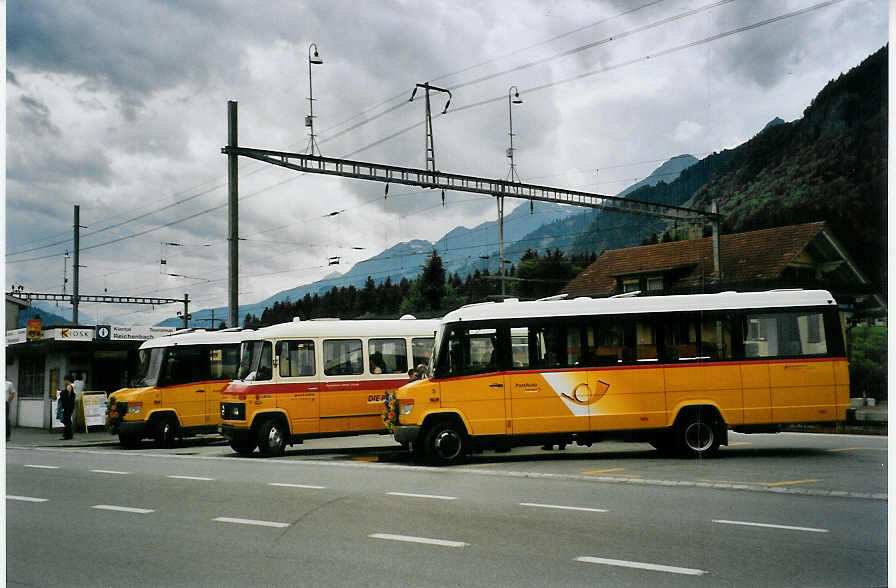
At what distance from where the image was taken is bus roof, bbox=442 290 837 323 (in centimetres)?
1371

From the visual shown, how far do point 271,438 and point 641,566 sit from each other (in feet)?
37.4

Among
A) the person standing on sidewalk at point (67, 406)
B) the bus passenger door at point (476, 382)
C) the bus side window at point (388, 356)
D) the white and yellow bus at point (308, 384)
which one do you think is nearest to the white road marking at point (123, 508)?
the bus passenger door at point (476, 382)

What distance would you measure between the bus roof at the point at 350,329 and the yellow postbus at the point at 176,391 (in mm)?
4024

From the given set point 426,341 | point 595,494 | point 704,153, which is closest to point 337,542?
point 595,494

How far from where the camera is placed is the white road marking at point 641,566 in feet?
21.7

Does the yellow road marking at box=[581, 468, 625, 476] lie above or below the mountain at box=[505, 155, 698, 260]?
below

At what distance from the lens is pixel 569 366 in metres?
14.2

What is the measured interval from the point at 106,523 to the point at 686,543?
5.15 metres

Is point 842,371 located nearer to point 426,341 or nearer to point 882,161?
point 882,161

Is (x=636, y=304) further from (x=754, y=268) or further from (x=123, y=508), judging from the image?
(x=123, y=508)

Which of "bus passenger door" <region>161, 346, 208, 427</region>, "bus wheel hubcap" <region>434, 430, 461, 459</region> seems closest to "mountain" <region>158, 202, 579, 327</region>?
"bus wheel hubcap" <region>434, 430, 461, 459</region>

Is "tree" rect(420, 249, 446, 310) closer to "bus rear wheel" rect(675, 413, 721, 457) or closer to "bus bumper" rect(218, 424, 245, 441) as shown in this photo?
→ "bus bumper" rect(218, 424, 245, 441)

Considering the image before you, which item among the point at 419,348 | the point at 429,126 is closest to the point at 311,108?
the point at 429,126

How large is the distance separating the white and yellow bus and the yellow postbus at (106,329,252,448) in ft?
11.9
